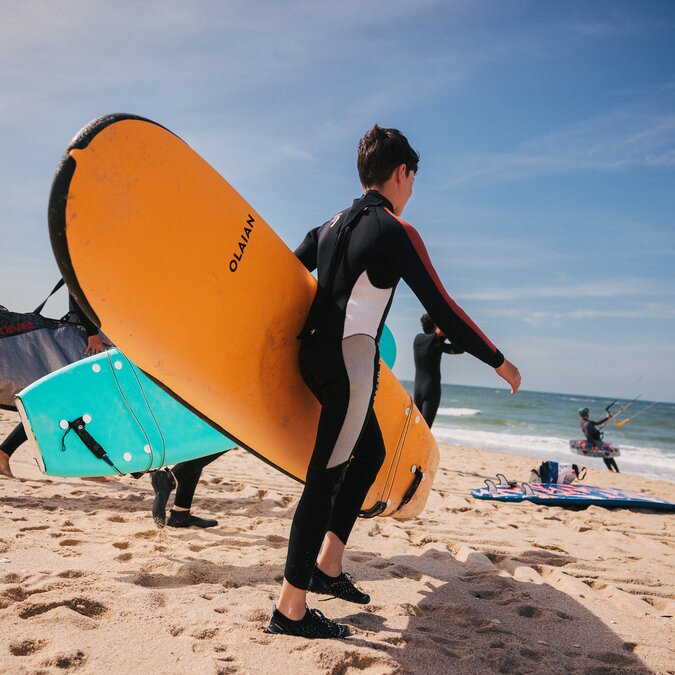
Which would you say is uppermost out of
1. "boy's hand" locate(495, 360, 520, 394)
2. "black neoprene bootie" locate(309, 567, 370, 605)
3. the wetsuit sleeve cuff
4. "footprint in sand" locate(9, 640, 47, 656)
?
the wetsuit sleeve cuff

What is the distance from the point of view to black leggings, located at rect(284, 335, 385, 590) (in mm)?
1719

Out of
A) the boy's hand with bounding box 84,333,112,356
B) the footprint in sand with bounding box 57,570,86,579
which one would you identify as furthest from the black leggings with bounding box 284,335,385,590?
the boy's hand with bounding box 84,333,112,356

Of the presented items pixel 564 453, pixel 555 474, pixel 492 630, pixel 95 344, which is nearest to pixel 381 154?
pixel 492 630

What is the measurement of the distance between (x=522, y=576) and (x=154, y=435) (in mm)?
2006

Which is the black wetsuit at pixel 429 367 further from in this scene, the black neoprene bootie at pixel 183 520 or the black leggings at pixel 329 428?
the black leggings at pixel 329 428

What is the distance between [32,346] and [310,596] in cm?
272

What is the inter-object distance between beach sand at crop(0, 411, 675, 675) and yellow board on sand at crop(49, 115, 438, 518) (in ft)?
2.02

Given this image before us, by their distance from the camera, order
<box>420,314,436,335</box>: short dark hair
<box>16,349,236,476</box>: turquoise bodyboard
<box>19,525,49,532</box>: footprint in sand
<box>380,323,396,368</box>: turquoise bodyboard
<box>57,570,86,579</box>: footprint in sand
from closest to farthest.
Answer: <box>57,570,86,579</box>: footprint in sand → <box>19,525,49,532</box>: footprint in sand → <box>16,349,236,476</box>: turquoise bodyboard → <box>380,323,396,368</box>: turquoise bodyboard → <box>420,314,436,335</box>: short dark hair

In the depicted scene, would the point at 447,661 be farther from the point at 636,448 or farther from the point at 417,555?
the point at 636,448

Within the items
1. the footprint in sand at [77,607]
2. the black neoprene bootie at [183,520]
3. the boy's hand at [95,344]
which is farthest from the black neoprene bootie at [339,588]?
the boy's hand at [95,344]

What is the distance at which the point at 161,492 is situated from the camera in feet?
9.66

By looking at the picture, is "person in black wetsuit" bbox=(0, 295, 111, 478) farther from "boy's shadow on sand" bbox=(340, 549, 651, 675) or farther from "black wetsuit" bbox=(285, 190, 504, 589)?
"boy's shadow on sand" bbox=(340, 549, 651, 675)

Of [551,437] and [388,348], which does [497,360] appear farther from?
[551,437]

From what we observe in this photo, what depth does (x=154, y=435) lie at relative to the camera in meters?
2.91
